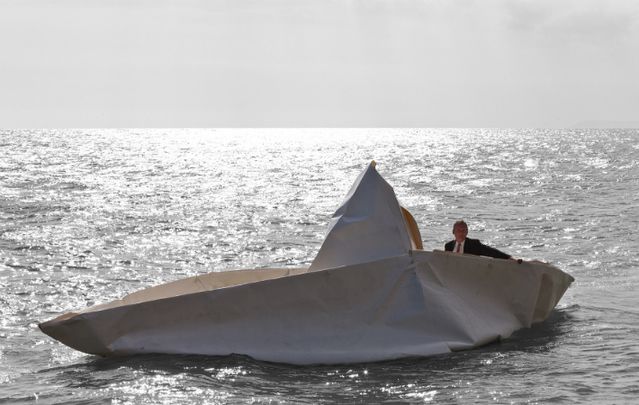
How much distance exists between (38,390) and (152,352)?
180 cm

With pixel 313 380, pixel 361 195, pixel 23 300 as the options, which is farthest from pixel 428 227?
pixel 313 380

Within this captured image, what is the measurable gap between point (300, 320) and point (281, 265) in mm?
13343

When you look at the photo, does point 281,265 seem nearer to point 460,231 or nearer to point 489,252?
point 489,252

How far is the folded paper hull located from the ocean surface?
265 millimetres

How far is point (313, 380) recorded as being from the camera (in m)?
12.5

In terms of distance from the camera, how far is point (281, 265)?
1053 inches

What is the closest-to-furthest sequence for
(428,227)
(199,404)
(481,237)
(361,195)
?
(199,404)
(361,195)
(481,237)
(428,227)

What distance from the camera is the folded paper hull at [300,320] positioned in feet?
43.9

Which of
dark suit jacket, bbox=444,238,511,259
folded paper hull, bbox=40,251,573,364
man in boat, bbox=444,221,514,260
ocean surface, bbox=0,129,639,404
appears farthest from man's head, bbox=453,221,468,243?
ocean surface, bbox=0,129,639,404

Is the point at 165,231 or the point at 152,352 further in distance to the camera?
the point at 165,231

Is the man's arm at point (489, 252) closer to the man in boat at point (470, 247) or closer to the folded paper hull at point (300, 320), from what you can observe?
the man in boat at point (470, 247)

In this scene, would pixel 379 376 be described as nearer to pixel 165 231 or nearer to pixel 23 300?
pixel 23 300

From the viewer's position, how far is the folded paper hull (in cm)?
1337

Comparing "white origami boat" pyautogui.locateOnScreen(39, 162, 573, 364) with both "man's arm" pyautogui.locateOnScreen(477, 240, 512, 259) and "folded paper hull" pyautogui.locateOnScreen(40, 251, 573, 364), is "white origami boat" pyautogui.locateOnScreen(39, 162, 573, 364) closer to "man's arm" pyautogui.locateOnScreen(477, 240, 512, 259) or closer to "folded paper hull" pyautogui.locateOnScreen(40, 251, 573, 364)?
"folded paper hull" pyautogui.locateOnScreen(40, 251, 573, 364)
